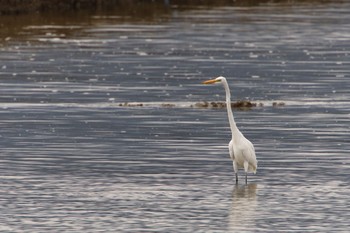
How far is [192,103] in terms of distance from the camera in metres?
31.5

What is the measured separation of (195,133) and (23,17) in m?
38.8

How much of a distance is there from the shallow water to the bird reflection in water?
0.02 metres

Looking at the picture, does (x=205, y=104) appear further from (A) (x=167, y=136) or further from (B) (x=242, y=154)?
(B) (x=242, y=154)

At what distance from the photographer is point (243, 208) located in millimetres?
18531

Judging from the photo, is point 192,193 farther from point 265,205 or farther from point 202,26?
point 202,26

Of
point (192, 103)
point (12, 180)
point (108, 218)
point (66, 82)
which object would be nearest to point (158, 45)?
point (66, 82)

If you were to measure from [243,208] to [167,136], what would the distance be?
745cm

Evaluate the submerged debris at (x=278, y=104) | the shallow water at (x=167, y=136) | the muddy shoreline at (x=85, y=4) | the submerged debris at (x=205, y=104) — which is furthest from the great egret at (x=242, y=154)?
the muddy shoreline at (x=85, y=4)

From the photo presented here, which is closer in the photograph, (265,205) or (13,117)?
(265,205)

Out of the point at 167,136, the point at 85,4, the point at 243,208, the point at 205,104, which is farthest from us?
the point at 85,4

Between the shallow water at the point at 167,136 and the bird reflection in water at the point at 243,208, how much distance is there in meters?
0.02

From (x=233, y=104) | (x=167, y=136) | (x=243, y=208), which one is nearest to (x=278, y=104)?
(x=233, y=104)

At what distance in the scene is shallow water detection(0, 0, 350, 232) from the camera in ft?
59.5

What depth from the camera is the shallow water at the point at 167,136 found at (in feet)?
59.5
